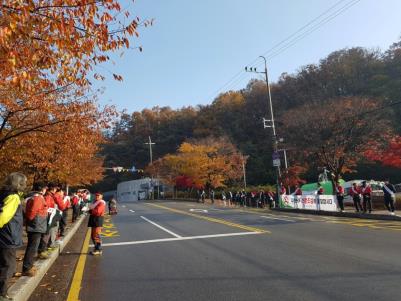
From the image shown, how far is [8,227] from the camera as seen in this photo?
6.10 metres

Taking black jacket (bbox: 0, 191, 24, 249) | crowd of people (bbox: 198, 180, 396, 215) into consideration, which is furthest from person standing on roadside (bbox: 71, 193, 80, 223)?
black jacket (bbox: 0, 191, 24, 249)

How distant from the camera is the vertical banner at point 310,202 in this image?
24266 millimetres

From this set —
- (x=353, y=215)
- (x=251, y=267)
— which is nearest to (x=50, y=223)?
(x=251, y=267)

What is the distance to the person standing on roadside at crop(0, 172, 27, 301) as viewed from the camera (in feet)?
19.6

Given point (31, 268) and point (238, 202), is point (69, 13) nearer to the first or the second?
point (31, 268)

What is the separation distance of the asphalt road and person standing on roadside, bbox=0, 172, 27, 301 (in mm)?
1232

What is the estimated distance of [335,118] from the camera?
1230 inches

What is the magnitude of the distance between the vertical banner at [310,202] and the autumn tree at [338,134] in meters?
3.23

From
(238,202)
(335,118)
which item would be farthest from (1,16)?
(238,202)

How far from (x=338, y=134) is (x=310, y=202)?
275 inches

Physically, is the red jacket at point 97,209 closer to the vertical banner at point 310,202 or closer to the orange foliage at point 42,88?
the orange foliage at point 42,88

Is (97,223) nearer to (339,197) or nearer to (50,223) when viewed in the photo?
(50,223)

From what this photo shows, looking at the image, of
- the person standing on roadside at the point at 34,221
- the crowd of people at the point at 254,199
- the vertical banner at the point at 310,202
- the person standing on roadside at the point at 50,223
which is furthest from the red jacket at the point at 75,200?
the crowd of people at the point at 254,199

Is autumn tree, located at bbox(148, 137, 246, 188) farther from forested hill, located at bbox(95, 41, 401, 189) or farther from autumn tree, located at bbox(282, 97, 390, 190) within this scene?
autumn tree, located at bbox(282, 97, 390, 190)
